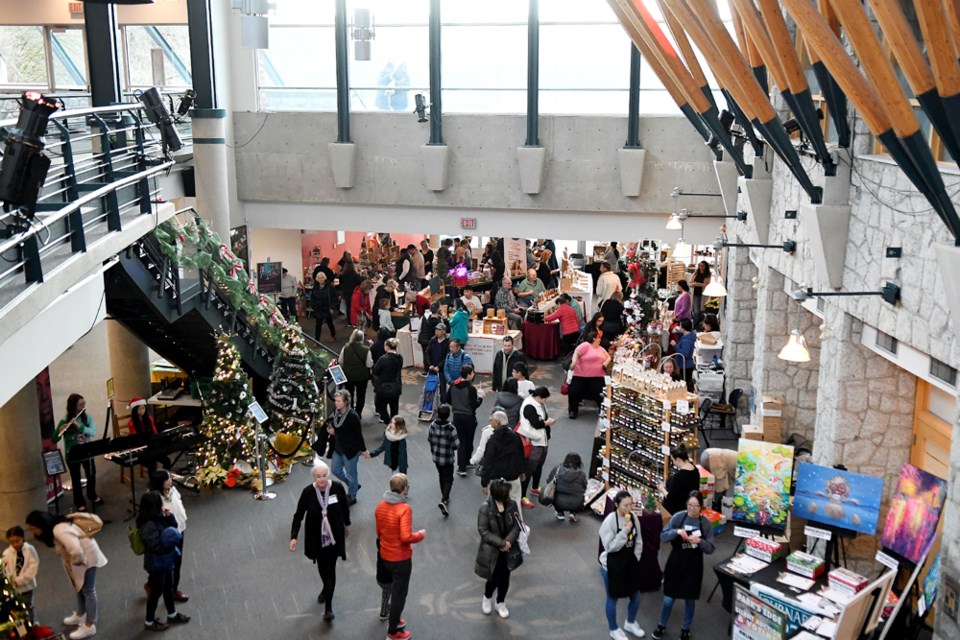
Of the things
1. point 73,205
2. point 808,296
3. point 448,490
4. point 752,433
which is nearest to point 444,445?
point 448,490

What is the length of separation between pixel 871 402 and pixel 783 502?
1225mm

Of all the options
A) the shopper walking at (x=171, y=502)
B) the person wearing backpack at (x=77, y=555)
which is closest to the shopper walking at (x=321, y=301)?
the shopper walking at (x=171, y=502)

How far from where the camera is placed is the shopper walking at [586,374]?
14125 mm

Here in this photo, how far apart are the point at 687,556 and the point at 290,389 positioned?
6090 mm

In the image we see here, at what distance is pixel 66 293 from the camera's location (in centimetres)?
706

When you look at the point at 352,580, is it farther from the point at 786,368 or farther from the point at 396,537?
the point at 786,368

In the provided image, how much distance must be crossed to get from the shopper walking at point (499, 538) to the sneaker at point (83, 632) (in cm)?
339

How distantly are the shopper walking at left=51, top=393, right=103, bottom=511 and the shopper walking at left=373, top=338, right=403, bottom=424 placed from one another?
3.73 meters

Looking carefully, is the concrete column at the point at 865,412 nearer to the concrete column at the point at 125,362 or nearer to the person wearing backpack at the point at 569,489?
the person wearing backpack at the point at 569,489

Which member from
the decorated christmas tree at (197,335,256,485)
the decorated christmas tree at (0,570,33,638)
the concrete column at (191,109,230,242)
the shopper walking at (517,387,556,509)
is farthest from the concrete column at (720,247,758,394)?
the decorated christmas tree at (0,570,33,638)

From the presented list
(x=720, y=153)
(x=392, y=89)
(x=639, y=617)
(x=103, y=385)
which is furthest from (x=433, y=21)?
(x=639, y=617)

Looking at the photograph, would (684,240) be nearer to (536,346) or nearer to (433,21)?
(536,346)

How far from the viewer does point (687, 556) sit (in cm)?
823

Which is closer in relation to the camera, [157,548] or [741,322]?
[157,548]
